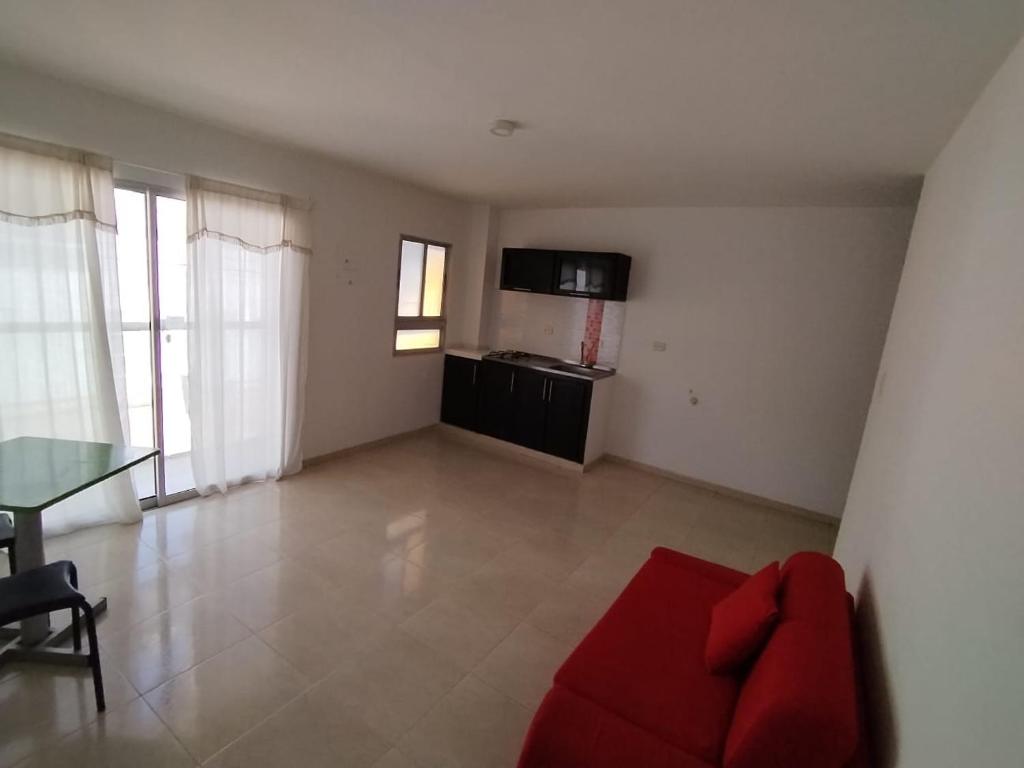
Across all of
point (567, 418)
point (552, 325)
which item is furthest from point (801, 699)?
point (552, 325)

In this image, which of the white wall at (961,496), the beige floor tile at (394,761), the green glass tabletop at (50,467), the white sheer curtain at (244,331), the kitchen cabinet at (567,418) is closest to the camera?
the white wall at (961,496)

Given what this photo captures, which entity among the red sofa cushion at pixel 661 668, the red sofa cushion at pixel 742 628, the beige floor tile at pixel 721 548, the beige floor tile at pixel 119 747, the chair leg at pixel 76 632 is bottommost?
the beige floor tile at pixel 119 747

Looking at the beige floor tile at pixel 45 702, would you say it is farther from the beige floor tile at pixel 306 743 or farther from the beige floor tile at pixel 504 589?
the beige floor tile at pixel 504 589

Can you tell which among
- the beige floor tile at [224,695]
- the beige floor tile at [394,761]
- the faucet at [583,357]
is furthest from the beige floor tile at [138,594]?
the faucet at [583,357]

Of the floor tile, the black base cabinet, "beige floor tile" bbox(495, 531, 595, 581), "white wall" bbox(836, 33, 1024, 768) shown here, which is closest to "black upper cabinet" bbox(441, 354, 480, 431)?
the black base cabinet

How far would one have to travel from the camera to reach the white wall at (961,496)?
746 millimetres

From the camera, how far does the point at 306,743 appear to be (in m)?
1.74

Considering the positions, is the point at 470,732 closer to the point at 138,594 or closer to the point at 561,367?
the point at 138,594

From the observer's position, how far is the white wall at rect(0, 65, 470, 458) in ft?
8.44

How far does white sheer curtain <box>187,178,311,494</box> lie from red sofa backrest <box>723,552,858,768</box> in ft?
11.5

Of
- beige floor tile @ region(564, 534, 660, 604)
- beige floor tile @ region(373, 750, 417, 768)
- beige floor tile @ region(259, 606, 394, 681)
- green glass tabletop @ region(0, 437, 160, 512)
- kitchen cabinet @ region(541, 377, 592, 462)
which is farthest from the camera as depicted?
kitchen cabinet @ region(541, 377, 592, 462)

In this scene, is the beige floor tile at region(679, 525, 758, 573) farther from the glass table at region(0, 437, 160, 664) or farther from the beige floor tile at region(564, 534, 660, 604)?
the glass table at region(0, 437, 160, 664)

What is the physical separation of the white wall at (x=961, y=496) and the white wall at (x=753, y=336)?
5.91ft

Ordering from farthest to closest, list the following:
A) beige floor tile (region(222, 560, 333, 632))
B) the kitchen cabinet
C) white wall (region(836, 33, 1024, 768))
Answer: the kitchen cabinet
beige floor tile (region(222, 560, 333, 632))
white wall (region(836, 33, 1024, 768))
